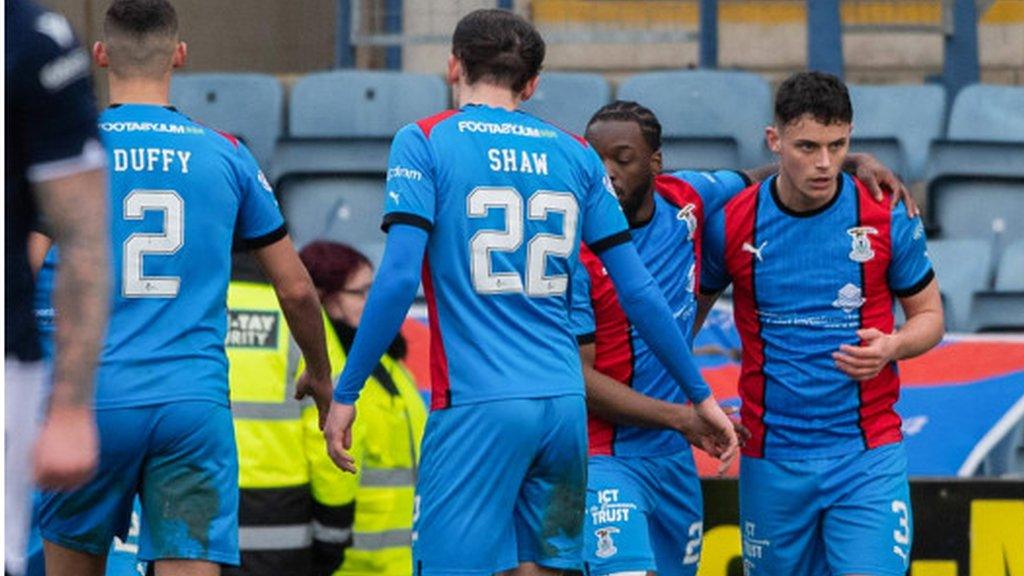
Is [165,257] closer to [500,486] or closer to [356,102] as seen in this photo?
[500,486]

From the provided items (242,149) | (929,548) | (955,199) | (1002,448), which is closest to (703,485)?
(929,548)

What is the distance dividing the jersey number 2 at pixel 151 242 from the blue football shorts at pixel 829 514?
200cm

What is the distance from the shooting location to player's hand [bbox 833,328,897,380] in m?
5.78

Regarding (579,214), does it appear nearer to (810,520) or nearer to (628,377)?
(628,377)

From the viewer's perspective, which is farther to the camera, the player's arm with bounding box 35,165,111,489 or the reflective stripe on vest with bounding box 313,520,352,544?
the reflective stripe on vest with bounding box 313,520,352,544

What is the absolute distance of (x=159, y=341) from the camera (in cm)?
522

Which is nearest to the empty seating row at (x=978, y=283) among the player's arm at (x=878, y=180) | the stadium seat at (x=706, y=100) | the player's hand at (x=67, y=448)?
the stadium seat at (x=706, y=100)

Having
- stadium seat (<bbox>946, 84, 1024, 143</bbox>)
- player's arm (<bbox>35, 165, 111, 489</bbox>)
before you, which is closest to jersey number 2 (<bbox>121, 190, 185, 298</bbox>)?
player's arm (<bbox>35, 165, 111, 489</bbox>)

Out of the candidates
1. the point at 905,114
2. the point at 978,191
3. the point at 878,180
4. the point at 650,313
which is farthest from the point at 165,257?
the point at 905,114

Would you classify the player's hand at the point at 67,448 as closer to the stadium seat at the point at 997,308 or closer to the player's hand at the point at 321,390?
the player's hand at the point at 321,390

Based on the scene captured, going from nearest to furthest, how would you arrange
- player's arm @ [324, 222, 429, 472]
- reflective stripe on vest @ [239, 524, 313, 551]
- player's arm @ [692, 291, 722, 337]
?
1. player's arm @ [324, 222, 429, 472]
2. player's arm @ [692, 291, 722, 337]
3. reflective stripe on vest @ [239, 524, 313, 551]

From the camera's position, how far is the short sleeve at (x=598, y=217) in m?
5.39

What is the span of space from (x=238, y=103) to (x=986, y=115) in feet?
15.2

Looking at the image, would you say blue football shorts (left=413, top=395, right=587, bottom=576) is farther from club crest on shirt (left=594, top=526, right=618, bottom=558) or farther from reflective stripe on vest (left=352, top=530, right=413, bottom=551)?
reflective stripe on vest (left=352, top=530, right=413, bottom=551)
